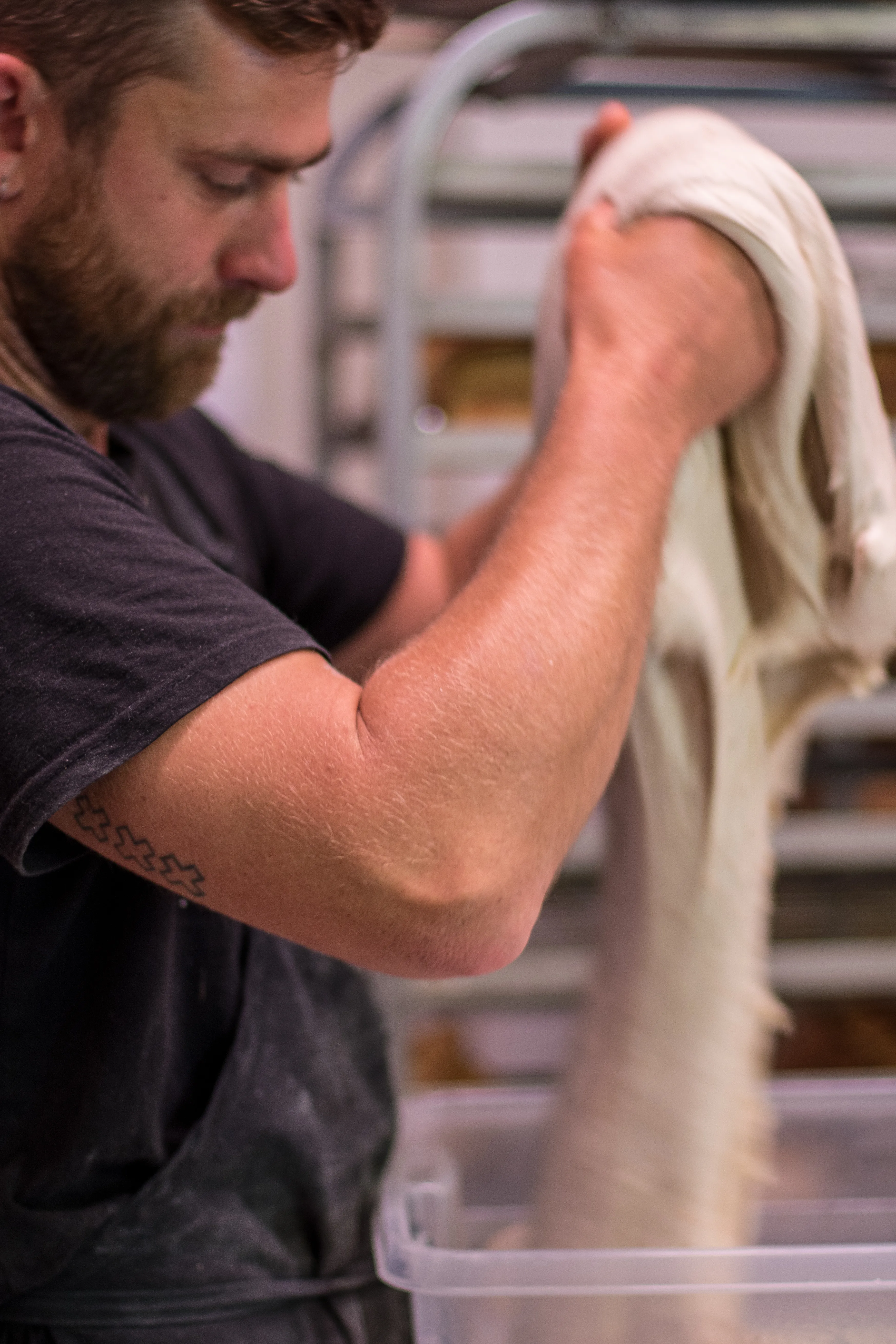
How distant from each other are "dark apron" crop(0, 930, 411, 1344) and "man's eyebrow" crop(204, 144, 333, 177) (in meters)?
0.45

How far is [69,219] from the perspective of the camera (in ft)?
2.32

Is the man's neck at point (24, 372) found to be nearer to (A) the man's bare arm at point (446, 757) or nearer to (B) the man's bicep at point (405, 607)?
(A) the man's bare arm at point (446, 757)

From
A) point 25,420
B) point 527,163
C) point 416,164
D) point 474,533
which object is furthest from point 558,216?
point 25,420

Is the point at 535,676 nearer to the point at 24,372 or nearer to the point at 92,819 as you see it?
the point at 92,819

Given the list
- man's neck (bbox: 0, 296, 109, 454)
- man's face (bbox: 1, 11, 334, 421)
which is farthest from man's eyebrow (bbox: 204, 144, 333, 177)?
man's neck (bbox: 0, 296, 109, 454)

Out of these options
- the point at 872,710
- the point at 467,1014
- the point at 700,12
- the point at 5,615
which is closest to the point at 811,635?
the point at 5,615

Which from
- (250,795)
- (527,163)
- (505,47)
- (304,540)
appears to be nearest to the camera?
(250,795)

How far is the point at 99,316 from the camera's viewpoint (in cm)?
73

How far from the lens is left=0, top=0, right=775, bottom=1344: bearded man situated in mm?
583

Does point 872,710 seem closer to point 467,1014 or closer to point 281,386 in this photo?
point 467,1014

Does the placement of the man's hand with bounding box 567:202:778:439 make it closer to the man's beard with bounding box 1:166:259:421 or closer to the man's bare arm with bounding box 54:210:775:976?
the man's bare arm with bounding box 54:210:775:976

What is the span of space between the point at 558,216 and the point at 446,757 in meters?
1.13

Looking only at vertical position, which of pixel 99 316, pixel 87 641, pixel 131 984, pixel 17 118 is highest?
pixel 17 118

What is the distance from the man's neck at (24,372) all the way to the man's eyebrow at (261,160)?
0.52 ft
